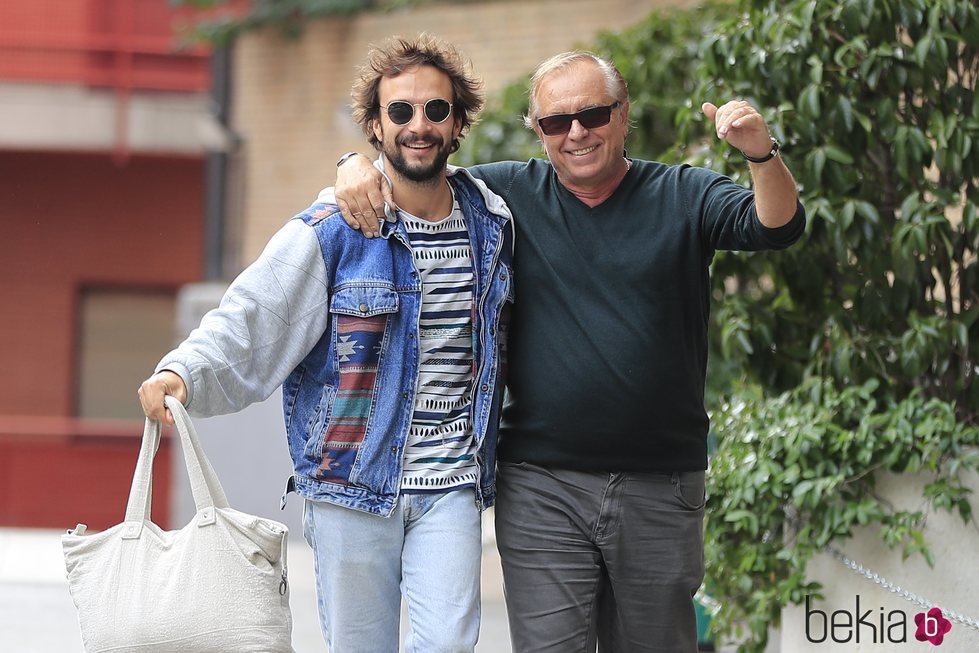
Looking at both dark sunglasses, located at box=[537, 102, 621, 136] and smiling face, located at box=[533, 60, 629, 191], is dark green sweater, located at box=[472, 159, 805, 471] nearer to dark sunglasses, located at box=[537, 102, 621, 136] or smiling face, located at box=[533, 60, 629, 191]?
smiling face, located at box=[533, 60, 629, 191]

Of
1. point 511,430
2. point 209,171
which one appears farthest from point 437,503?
point 209,171

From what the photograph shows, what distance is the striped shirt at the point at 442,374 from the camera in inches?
136

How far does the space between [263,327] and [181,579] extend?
0.66 m

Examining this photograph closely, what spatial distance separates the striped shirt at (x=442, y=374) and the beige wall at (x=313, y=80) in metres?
7.41

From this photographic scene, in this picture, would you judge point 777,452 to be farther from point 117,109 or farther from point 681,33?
point 117,109

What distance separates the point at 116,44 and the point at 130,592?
1329 cm

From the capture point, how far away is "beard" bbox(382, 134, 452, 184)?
352cm

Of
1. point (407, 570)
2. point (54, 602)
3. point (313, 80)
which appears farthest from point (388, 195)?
point (313, 80)

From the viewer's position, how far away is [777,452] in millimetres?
4527

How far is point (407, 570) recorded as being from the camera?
11.5ft

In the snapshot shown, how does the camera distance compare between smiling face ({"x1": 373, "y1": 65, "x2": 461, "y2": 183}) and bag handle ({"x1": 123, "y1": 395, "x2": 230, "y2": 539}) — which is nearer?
bag handle ({"x1": 123, "y1": 395, "x2": 230, "y2": 539})

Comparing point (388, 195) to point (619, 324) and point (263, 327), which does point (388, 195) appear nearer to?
point (263, 327)

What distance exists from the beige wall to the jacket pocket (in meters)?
7.52

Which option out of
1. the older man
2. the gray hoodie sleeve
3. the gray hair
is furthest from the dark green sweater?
the gray hoodie sleeve
